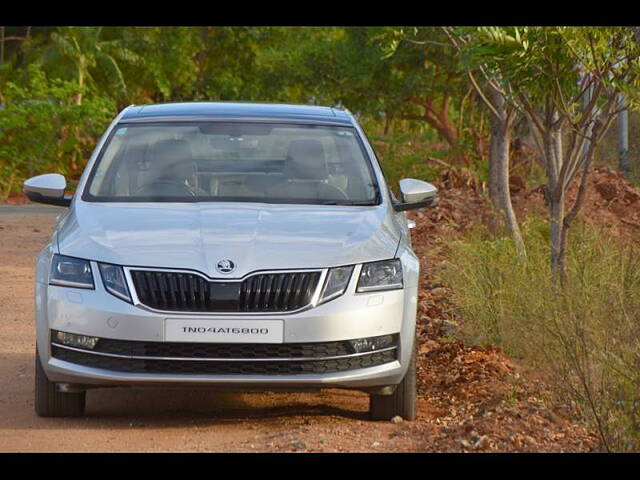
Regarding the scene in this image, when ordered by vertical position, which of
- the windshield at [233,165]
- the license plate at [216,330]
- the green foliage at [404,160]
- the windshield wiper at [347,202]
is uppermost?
the windshield at [233,165]

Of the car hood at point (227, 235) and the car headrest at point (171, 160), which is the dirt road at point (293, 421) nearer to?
the car hood at point (227, 235)

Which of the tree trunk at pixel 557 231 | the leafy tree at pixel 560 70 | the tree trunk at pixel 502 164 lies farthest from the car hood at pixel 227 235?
the tree trunk at pixel 502 164

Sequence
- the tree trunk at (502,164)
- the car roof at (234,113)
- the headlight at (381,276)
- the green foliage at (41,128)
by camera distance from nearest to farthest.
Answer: the headlight at (381,276) → the car roof at (234,113) → the tree trunk at (502,164) → the green foliage at (41,128)

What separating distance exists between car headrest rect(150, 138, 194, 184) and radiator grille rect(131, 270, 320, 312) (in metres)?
1.39

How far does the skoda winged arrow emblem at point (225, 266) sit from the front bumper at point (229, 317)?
224mm

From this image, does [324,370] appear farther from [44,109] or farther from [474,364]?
[44,109]

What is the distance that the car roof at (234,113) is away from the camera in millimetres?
8398

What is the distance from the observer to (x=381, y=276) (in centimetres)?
696

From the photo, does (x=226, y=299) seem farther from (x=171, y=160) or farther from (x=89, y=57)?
(x=89, y=57)

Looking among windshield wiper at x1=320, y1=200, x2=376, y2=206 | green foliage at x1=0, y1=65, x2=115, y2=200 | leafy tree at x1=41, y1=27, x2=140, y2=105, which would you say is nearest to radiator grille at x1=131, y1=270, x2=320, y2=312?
windshield wiper at x1=320, y1=200, x2=376, y2=206

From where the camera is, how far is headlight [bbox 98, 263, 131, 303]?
6.72m

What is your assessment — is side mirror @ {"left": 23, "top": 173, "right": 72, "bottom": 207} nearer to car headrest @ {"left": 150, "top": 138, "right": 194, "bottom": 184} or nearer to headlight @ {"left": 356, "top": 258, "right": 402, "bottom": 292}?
car headrest @ {"left": 150, "top": 138, "right": 194, "bottom": 184}
